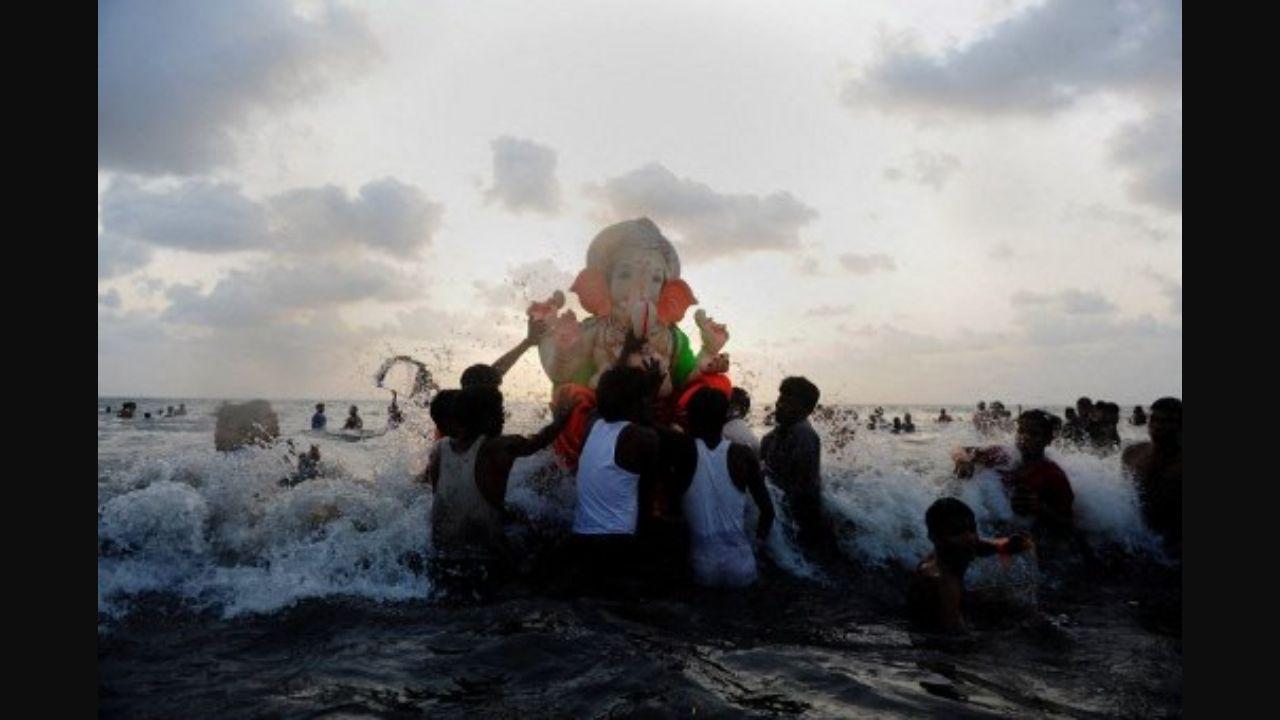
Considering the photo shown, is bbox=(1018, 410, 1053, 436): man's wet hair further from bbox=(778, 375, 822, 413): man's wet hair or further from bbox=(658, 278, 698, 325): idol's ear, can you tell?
bbox=(658, 278, 698, 325): idol's ear

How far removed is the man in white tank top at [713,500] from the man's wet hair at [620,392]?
1.55 ft

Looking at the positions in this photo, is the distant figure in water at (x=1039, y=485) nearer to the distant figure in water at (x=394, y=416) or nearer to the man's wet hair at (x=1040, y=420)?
the man's wet hair at (x=1040, y=420)

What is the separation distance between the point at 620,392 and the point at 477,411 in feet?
3.97

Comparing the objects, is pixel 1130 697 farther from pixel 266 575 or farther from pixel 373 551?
pixel 266 575

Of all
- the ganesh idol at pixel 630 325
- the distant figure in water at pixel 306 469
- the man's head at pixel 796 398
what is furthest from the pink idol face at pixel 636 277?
the distant figure in water at pixel 306 469

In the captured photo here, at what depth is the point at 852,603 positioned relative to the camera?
6.68m

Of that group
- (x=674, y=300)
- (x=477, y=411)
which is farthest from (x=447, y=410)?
(x=674, y=300)

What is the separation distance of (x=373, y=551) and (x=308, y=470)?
14.2 ft

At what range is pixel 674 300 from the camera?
8312 millimetres

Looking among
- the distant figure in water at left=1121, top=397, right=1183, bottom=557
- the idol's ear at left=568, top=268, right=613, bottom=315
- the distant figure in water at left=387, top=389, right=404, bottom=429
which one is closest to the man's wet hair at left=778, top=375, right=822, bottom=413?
the idol's ear at left=568, top=268, right=613, bottom=315

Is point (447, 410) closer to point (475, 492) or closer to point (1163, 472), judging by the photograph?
point (475, 492)

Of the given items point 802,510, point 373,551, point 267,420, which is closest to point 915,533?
point 802,510

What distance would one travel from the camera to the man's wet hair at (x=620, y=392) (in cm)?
615

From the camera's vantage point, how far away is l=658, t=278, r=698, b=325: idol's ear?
→ 824 cm
